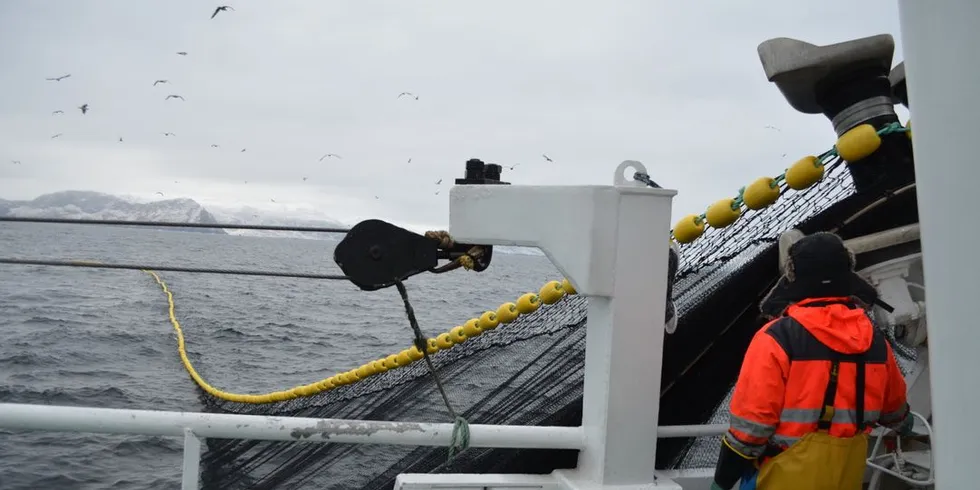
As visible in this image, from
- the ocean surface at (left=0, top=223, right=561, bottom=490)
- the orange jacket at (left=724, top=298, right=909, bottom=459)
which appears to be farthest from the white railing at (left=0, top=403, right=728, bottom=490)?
the ocean surface at (left=0, top=223, right=561, bottom=490)

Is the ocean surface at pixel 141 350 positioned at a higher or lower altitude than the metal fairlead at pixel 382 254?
lower

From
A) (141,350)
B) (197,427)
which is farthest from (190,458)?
(141,350)

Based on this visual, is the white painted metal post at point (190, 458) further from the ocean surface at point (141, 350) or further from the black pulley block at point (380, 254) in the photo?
the ocean surface at point (141, 350)

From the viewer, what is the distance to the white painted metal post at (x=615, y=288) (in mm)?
2309

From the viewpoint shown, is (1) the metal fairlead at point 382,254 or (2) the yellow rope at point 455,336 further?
(2) the yellow rope at point 455,336

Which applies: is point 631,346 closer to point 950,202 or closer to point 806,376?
point 806,376

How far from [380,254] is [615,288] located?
872 millimetres

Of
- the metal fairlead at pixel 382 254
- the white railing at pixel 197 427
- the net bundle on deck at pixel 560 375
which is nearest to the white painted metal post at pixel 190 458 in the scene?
the white railing at pixel 197 427

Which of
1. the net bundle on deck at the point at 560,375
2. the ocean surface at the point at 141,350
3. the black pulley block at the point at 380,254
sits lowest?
the ocean surface at the point at 141,350

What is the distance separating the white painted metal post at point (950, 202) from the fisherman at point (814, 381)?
115 cm

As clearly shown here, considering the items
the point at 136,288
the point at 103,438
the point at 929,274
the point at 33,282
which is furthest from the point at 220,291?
the point at 929,274

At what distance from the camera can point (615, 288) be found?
232 cm

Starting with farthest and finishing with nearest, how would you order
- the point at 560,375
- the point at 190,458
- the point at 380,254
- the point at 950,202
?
the point at 560,375, the point at 380,254, the point at 190,458, the point at 950,202

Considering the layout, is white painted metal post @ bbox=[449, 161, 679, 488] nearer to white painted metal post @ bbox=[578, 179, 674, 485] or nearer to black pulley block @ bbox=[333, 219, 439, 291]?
A: white painted metal post @ bbox=[578, 179, 674, 485]
